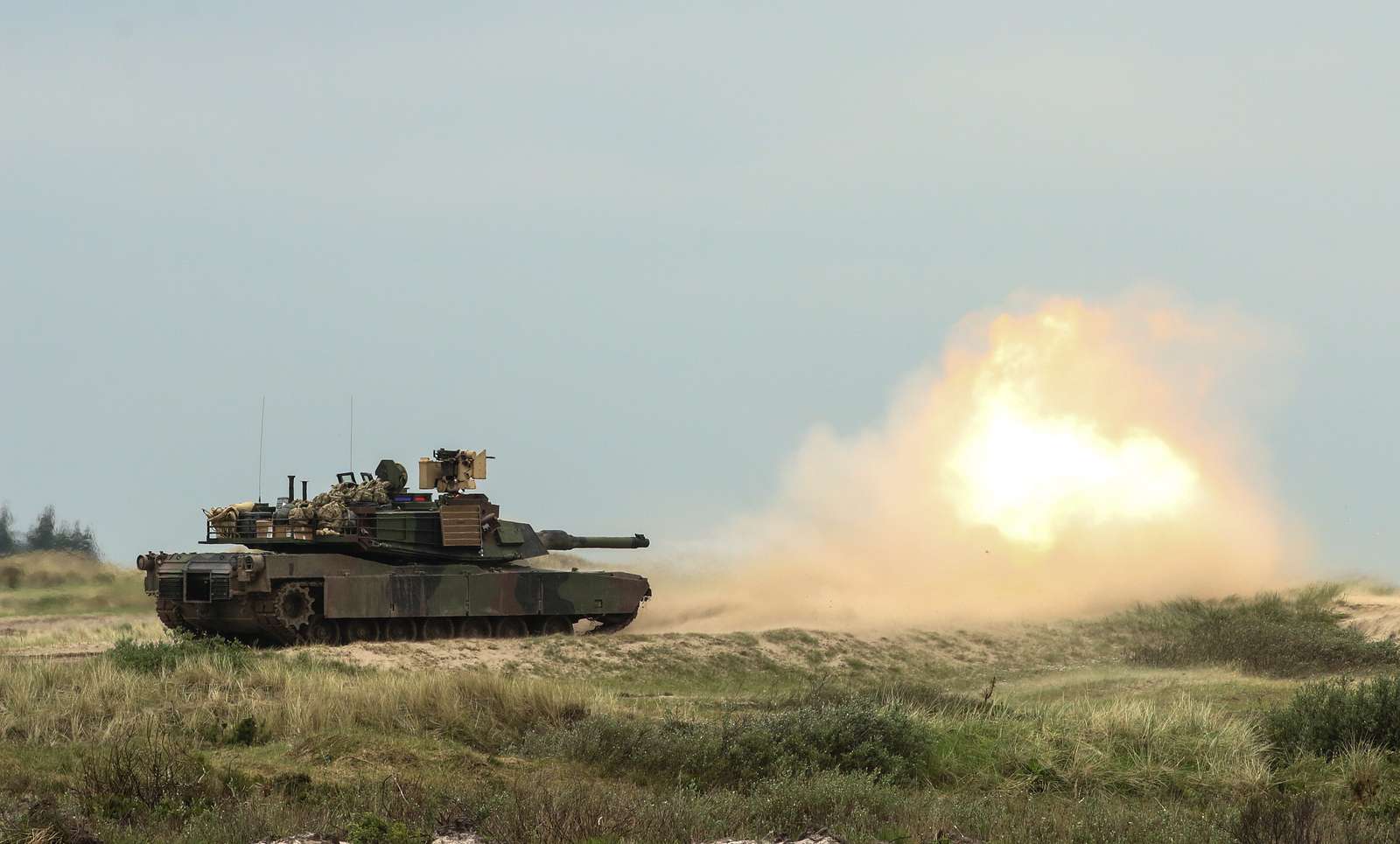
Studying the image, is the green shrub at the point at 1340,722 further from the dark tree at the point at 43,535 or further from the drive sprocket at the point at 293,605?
the dark tree at the point at 43,535

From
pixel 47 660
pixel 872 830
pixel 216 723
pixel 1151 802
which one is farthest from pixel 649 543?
pixel 872 830

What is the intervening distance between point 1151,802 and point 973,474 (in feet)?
98.5

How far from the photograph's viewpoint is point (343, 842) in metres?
12.0

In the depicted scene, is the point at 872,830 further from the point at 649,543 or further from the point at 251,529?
the point at 649,543

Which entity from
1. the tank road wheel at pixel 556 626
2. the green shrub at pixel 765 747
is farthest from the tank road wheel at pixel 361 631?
the green shrub at pixel 765 747

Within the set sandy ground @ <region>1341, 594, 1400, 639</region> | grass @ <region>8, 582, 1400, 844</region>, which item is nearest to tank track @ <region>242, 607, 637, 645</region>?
grass @ <region>8, 582, 1400, 844</region>

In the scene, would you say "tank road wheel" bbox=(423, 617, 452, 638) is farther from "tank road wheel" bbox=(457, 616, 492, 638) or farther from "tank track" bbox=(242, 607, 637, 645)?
"tank road wheel" bbox=(457, 616, 492, 638)

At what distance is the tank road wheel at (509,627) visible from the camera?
3366 cm

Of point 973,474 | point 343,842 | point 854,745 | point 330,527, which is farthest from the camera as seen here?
point 973,474

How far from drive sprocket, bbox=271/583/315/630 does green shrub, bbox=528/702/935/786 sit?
42.2ft

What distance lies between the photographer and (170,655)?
25.1 meters

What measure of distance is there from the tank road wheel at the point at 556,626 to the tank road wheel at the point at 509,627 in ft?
1.73

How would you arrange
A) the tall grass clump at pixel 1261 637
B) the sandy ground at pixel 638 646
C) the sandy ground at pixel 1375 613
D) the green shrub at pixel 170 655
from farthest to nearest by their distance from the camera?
1. the sandy ground at pixel 1375 613
2. the tall grass clump at pixel 1261 637
3. the sandy ground at pixel 638 646
4. the green shrub at pixel 170 655

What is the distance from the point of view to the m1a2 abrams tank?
98.6 ft
